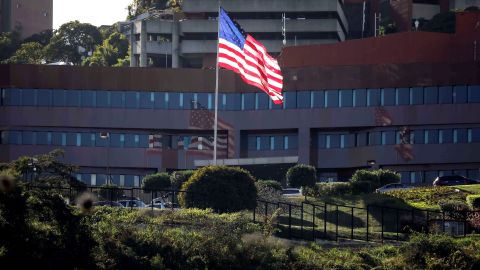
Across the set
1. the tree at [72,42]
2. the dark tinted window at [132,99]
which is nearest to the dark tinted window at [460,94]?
the dark tinted window at [132,99]

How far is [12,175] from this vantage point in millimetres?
40031

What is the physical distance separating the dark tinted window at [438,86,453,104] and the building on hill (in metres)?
68.0

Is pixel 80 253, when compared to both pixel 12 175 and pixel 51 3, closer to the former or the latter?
pixel 12 175

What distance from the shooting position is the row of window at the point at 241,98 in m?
89.6

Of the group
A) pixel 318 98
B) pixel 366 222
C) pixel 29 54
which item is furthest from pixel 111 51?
pixel 366 222

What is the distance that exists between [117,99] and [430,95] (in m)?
22.6

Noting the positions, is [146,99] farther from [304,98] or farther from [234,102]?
[304,98]

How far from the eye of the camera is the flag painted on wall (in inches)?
2297

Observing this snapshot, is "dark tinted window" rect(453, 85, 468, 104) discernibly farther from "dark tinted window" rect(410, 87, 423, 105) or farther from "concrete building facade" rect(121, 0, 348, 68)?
"concrete building facade" rect(121, 0, 348, 68)

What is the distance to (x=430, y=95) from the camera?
8956 centimetres

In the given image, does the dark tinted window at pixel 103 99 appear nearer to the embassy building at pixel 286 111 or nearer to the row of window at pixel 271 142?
the embassy building at pixel 286 111

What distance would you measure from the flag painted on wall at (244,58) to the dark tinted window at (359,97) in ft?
98.5

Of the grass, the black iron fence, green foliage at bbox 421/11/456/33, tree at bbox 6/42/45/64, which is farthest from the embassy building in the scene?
the black iron fence

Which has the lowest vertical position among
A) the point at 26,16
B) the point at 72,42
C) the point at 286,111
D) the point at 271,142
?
the point at 271,142
